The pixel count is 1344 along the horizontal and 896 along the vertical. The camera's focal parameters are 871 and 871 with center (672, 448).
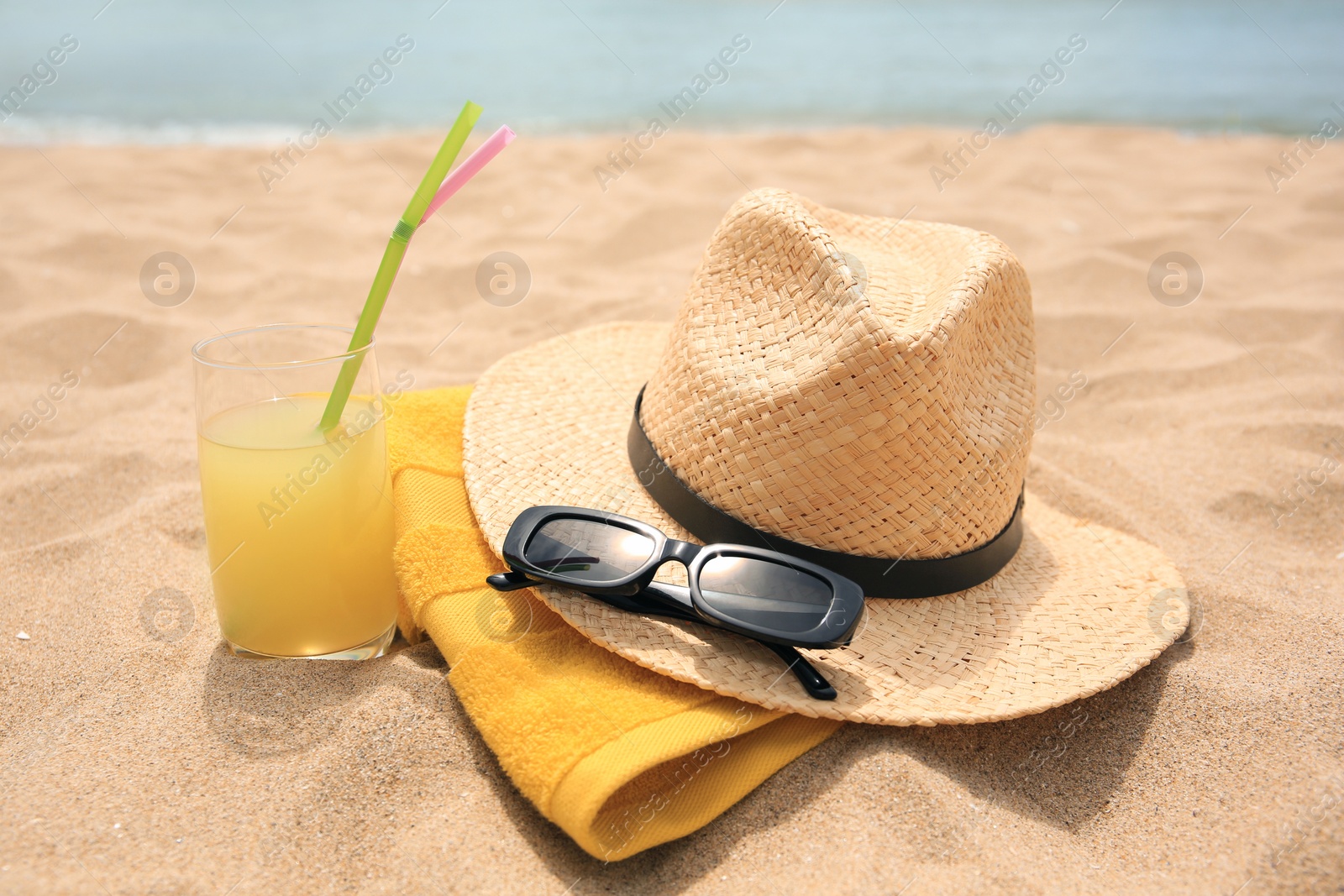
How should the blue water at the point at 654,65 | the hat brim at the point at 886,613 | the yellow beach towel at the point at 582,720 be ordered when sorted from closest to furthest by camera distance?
the yellow beach towel at the point at 582,720 → the hat brim at the point at 886,613 → the blue water at the point at 654,65

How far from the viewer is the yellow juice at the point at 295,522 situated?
147cm

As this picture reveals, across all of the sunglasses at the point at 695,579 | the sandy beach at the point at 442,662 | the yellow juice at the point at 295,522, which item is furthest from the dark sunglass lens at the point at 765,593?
the yellow juice at the point at 295,522

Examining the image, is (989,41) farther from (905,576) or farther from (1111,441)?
(905,576)

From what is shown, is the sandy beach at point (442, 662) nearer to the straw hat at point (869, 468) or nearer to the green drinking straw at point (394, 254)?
the straw hat at point (869, 468)

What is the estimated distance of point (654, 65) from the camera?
11.4m

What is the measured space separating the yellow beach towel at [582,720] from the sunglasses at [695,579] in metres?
0.10

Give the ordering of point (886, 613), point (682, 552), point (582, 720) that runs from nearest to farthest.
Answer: point (582, 720) < point (682, 552) < point (886, 613)

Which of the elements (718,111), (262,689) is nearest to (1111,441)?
(262,689)

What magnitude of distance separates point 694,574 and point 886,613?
1.34 feet

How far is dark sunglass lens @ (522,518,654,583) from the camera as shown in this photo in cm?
145

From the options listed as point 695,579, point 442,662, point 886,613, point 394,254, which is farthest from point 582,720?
point 394,254

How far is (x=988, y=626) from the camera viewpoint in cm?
159

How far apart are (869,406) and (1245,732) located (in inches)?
34.2

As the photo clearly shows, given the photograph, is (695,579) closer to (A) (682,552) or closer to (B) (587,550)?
(A) (682,552)
